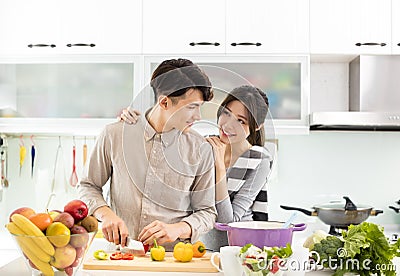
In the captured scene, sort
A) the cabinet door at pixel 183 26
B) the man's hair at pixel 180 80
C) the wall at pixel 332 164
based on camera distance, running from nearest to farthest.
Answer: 1. the man's hair at pixel 180 80
2. the cabinet door at pixel 183 26
3. the wall at pixel 332 164

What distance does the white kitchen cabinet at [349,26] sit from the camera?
3215 millimetres

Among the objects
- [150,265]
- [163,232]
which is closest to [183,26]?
[163,232]

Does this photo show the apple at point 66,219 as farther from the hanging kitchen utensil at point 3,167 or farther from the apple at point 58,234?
the hanging kitchen utensil at point 3,167

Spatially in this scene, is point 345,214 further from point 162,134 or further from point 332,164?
point 162,134

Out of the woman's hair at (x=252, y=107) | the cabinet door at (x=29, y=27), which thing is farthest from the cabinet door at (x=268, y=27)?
the woman's hair at (x=252, y=107)

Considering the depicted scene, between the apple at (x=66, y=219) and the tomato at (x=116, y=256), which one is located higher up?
the apple at (x=66, y=219)

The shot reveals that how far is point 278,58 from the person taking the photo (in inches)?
128

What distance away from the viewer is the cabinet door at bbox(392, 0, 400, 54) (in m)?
3.20

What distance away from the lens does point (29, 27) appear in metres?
3.32

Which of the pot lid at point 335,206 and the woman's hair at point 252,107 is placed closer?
the woman's hair at point 252,107

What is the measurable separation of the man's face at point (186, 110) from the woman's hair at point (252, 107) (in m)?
0.11

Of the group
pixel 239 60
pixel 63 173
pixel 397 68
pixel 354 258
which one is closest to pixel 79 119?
pixel 63 173

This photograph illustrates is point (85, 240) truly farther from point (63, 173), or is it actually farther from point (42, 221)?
point (63, 173)

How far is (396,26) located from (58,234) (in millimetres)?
2388
